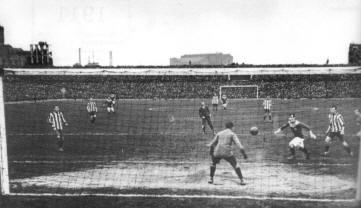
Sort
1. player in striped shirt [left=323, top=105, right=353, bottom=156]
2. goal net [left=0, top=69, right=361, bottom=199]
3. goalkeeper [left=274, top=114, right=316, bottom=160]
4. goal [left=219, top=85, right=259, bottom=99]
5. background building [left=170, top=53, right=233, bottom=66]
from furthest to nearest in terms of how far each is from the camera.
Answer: background building [left=170, top=53, right=233, bottom=66] < goal [left=219, top=85, right=259, bottom=99] < player in striped shirt [left=323, top=105, right=353, bottom=156] < goalkeeper [left=274, top=114, right=316, bottom=160] < goal net [left=0, top=69, right=361, bottom=199]

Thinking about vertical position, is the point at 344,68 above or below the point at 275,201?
above

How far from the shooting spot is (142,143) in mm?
14008

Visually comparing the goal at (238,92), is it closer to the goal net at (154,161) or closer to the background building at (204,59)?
the goal net at (154,161)

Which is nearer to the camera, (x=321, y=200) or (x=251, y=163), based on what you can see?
(x=321, y=200)

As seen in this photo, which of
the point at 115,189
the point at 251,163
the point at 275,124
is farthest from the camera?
the point at 275,124

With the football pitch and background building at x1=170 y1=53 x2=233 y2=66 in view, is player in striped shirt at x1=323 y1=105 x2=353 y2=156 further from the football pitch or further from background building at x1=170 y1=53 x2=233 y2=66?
background building at x1=170 y1=53 x2=233 y2=66

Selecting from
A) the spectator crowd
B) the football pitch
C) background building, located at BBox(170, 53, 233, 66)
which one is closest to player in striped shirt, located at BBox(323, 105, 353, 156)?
the football pitch

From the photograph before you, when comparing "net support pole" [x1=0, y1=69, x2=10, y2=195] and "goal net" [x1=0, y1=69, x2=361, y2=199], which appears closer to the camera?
"net support pole" [x1=0, y1=69, x2=10, y2=195]

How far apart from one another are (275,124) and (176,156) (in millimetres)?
8853

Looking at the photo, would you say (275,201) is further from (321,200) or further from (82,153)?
(82,153)

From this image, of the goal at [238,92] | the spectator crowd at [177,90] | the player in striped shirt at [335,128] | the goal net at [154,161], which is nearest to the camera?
the goal net at [154,161]

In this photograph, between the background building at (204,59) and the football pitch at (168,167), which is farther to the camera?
the background building at (204,59)

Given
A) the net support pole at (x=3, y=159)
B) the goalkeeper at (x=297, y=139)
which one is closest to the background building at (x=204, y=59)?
the goalkeeper at (x=297, y=139)

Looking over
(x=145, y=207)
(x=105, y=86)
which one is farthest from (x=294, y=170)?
(x=105, y=86)
